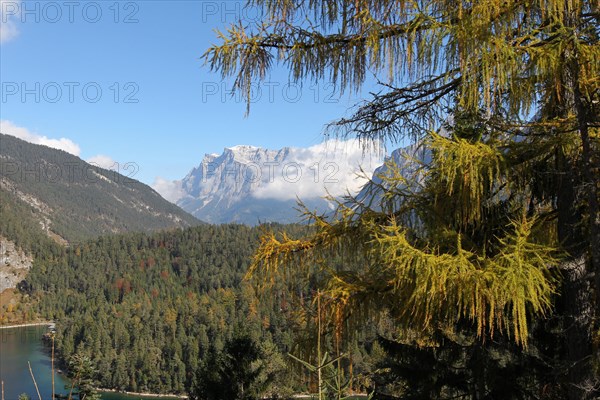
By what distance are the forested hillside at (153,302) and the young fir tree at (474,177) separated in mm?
14713

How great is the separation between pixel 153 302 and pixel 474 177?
130 m

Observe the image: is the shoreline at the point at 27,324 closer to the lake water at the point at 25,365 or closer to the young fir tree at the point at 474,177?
the lake water at the point at 25,365

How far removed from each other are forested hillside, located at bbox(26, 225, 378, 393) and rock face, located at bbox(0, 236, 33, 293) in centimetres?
423

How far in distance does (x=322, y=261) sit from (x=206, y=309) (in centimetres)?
10424

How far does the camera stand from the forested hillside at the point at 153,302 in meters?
79.6

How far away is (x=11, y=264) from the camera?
160m

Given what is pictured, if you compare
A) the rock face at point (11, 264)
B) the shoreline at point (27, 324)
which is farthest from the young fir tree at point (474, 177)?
the rock face at point (11, 264)

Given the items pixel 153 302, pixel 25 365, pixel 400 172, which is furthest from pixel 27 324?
pixel 400 172

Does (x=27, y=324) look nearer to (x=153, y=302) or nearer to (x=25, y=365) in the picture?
(x=153, y=302)

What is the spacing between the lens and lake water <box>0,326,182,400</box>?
60.8 metres

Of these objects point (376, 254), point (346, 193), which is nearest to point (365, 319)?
point (376, 254)

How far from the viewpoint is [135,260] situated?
158125mm

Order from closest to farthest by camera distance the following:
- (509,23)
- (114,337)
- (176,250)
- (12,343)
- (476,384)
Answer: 1. (509,23)
2. (476,384)
3. (114,337)
4. (12,343)
5. (176,250)

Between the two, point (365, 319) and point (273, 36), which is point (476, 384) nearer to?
point (365, 319)
